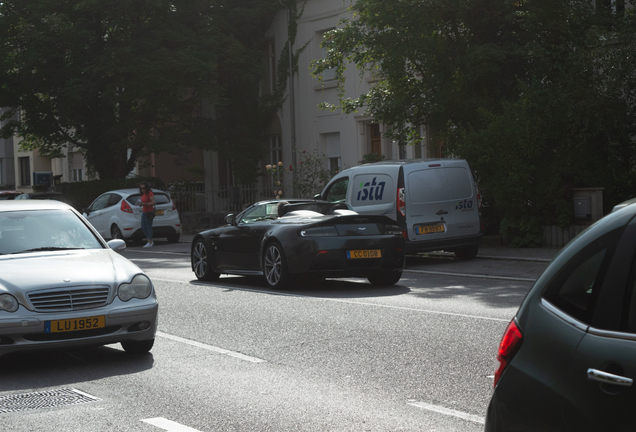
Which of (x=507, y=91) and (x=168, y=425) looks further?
(x=507, y=91)

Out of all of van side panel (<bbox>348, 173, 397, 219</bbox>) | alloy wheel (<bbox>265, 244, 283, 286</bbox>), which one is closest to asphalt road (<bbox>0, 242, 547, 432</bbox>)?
alloy wheel (<bbox>265, 244, 283, 286</bbox>)

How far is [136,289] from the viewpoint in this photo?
755 cm

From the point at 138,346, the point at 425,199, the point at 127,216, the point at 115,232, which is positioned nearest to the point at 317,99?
the point at 127,216

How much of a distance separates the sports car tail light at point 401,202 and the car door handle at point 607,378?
13132 millimetres

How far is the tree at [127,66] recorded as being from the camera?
1222 inches

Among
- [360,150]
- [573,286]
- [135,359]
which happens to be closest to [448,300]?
[135,359]

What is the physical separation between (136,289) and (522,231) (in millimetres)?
12627

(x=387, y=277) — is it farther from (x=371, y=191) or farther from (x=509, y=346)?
(x=509, y=346)

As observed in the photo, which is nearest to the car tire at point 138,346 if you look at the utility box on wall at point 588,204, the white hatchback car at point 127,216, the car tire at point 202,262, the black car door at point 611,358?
the black car door at point 611,358

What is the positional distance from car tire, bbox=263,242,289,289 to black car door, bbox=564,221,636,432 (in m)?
9.86

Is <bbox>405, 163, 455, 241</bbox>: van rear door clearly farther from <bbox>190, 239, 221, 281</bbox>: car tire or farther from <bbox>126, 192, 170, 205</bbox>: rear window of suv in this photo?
<bbox>126, 192, 170, 205</bbox>: rear window of suv

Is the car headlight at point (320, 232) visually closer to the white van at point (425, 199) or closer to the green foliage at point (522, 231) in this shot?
the white van at point (425, 199)

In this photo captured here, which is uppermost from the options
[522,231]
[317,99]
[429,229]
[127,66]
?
[127,66]

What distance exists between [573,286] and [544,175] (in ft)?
52.6
